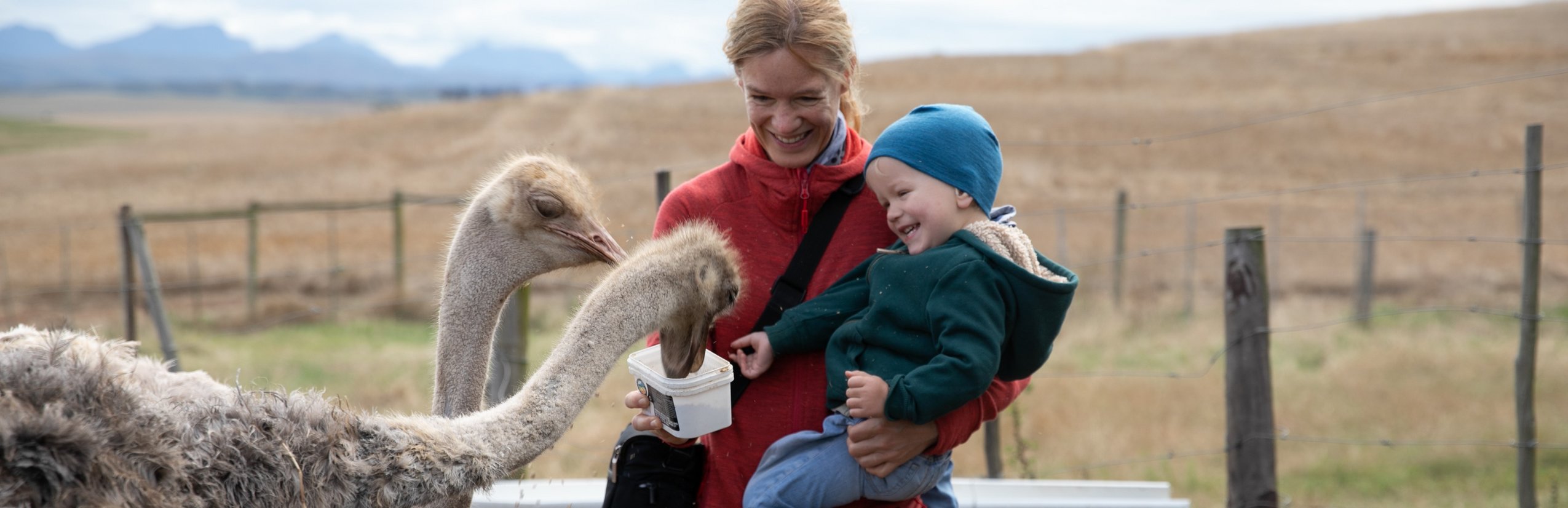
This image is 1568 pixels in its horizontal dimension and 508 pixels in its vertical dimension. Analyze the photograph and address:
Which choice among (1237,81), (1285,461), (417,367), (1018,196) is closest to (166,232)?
(417,367)

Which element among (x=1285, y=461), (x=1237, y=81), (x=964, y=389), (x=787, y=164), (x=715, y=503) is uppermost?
(x=1237, y=81)

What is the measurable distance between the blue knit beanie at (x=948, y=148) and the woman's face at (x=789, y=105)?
0.56 feet

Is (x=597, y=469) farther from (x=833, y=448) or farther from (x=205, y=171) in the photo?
(x=205, y=171)

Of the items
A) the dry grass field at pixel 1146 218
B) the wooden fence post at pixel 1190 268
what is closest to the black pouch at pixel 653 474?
the dry grass field at pixel 1146 218

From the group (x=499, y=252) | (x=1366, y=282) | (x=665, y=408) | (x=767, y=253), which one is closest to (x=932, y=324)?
(x=767, y=253)

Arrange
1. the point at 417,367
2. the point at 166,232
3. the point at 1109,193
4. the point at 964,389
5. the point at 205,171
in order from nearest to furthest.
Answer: the point at 964,389, the point at 417,367, the point at 166,232, the point at 1109,193, the point at 205,171

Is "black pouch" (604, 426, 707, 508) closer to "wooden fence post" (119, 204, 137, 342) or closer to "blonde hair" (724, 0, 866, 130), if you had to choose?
"blonde hair" (724, 0, 866, 130)

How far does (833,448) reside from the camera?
8.50 ft

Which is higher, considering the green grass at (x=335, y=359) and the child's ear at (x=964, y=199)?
the child's ear at (x=964, y=199)

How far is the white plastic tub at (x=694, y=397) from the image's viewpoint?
2537mm

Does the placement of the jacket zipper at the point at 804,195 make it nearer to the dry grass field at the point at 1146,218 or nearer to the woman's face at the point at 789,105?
the woman's face at the point at 789,105

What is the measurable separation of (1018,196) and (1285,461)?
15.8 m

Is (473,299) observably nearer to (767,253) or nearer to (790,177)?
(767,253)

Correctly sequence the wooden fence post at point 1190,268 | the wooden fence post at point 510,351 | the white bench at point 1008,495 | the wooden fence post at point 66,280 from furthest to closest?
1. the wooden fence post at point 66,280
2. the wooden fence post at point 1190,268
3. the wooden fence post at point 510,351
4. the white bench at point 1008,495
